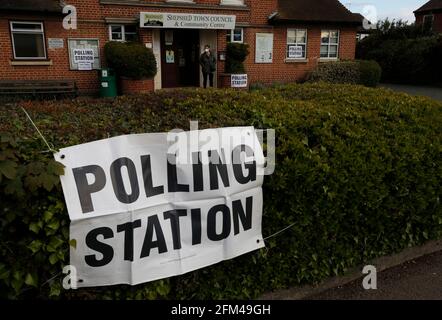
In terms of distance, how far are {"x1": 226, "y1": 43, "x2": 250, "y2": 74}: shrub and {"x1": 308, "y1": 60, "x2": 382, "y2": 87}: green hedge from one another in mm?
3998

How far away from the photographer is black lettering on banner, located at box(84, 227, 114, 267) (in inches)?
102

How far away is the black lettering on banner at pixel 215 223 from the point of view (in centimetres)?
297

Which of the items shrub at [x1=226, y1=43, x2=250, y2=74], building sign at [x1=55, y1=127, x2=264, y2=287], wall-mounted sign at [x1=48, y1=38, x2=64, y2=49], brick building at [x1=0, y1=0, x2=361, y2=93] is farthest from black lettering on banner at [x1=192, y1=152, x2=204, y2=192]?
shrub at [x1=226, y1=43, x2=250, y2=74]

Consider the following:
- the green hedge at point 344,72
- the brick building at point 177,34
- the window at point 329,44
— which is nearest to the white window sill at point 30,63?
the brick building at point 177,34

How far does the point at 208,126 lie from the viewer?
3.16 meters

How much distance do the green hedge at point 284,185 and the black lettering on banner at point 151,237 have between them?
249mm

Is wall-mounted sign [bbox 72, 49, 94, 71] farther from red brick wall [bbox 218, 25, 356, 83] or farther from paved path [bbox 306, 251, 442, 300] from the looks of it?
paved path [bbox 306, 251, 442, 300]

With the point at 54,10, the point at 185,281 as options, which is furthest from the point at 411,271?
the point at 54,10

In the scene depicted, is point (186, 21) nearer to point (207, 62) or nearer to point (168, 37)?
point (168, 37)

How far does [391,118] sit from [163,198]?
248 cm

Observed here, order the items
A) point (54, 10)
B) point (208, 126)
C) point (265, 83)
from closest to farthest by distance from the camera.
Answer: point (208, 126) → point (54, 10) → point (265, 83)

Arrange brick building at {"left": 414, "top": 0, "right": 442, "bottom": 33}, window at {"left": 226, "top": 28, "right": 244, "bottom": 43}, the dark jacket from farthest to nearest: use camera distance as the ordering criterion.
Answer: brick building at {"left": 414, "top": 0, "right": 442, "bottom": 33}
window at {"left": 226, "top": 28, "right": 244, "bottom": 43}
the dark jacket

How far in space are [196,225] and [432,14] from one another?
137 ft

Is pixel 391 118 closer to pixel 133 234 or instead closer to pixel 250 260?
pixel 250 260
